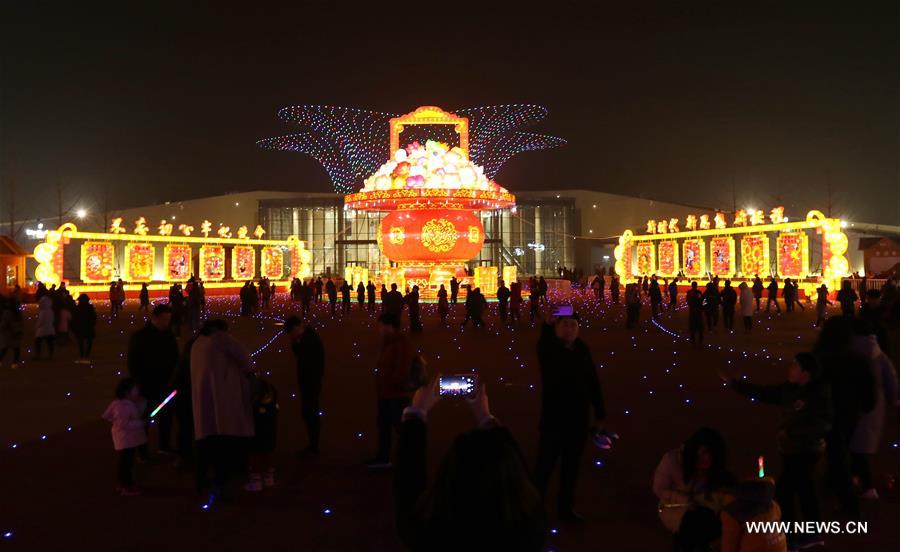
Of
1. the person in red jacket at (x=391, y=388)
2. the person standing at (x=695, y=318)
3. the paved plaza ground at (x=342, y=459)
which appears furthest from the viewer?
the person standing at (x=695, y=318)

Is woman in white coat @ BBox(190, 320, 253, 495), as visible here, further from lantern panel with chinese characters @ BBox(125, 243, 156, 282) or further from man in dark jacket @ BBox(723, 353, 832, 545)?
lantern panel with chinese characters @ BBox(125, 243, 156, 282)

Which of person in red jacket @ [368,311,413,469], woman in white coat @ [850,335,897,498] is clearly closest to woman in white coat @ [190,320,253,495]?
person in red jacket @ [368,311,413,469]

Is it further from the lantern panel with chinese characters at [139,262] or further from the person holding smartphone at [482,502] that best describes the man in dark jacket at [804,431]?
the lantern panel with chinese characters at [139,262]

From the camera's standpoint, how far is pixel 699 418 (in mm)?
8055

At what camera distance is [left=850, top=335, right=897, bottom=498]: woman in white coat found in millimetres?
5215

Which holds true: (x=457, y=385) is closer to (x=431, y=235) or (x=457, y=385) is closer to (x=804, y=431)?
(x=804, y=431)

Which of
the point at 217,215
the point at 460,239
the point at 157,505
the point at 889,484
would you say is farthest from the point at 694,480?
the point at 217,215

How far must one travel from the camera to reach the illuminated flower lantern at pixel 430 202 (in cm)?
3083

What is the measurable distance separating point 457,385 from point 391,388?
1299 millimetres

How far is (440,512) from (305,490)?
3.61m

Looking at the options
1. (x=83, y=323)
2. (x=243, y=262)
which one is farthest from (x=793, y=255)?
(x=243, y=262)

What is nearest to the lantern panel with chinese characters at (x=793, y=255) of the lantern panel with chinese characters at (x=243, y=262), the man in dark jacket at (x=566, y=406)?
the lantern panel with chinese characters at (x=243, y=262)

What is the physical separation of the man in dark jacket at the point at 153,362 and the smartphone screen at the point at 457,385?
2.60 m

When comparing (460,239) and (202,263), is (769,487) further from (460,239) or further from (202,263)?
(202,263)
